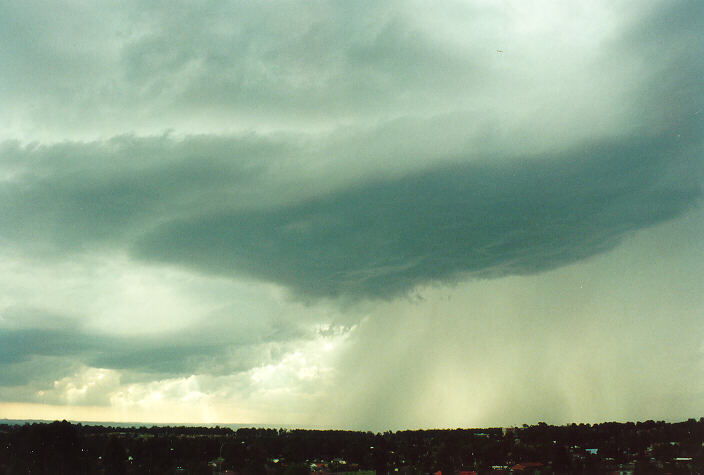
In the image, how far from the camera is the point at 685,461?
111000mm

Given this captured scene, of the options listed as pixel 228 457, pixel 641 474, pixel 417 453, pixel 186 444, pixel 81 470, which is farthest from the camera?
pixel 417 453

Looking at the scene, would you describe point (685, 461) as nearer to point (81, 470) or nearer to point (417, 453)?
point (417, 453)

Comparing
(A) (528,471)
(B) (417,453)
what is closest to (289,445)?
(B) (417,453)

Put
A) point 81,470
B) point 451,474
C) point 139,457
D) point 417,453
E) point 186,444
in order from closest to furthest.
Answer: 1. point 81,470
2. point 451,474
3. point 139,457
4. point 186,444
5. point 417,453

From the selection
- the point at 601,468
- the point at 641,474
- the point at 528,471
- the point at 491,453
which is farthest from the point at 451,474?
the point at 491,453

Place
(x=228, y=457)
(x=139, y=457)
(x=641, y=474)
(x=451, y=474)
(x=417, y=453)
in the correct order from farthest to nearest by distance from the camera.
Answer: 1. (x=417, y=453)
2. (x=228, y=457)
3. (x=139, y=457)
4. (x=451, y=474)
5. (x=641, y=474)

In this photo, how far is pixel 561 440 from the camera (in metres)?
181

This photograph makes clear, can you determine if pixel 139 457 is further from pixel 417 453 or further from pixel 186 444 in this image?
pixel 417 453

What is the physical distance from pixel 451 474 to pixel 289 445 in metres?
86.0

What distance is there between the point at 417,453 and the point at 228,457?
61222 millimetres

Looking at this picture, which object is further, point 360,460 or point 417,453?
point 417,453

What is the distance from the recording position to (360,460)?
151 metres

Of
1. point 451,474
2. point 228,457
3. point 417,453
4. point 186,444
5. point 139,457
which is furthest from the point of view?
point 417,453

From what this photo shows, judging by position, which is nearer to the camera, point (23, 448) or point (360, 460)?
point (23, 448)
